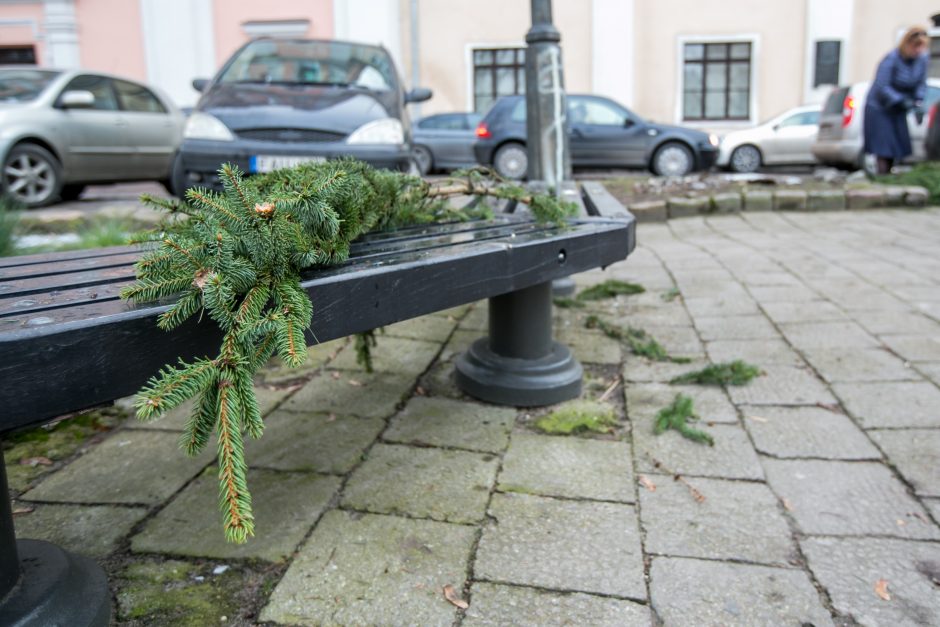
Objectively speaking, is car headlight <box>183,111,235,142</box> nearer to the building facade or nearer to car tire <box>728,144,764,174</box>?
car tire <box>728,144,764,174</box>

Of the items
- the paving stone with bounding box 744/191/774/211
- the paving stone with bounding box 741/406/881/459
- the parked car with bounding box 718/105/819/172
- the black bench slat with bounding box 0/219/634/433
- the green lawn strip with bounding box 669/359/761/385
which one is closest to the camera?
the black bench slat with bounding box 0/219/634/433

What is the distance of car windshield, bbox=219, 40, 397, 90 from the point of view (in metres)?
6.78

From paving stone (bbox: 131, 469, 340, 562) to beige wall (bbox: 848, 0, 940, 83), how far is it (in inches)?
783

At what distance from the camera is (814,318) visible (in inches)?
152

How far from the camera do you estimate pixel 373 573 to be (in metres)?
1.82

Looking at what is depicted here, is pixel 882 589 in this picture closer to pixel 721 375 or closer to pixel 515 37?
pixel 721 375

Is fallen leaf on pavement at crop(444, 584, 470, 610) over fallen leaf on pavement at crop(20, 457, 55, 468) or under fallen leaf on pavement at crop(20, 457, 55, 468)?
under

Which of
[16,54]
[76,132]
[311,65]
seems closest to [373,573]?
[311,65]

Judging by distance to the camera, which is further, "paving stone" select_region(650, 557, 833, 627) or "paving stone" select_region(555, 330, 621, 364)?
"paving stone" select_region(555, 330, 621, 364)

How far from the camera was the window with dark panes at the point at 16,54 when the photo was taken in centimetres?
1958

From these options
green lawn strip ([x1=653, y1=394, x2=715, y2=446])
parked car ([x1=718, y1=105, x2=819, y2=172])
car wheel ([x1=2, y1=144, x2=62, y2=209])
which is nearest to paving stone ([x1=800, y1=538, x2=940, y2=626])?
green lawn strip ([x1=653, y1=394, x2=715, y2=446])

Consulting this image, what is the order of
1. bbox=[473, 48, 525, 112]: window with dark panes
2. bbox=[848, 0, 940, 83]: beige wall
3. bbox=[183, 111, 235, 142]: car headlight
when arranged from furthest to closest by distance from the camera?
1. bbox=[473, 48, 525, 112]: window with dark panes
2. bbox=[848, 0, 940, 83]: beige wall
3. bbox=[183, 111, 235, 142]: car headlight

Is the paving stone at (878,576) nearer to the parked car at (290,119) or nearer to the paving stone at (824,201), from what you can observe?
the parked car at (290,119)

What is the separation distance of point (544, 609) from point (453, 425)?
39.8 inches
